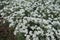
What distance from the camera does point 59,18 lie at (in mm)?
2812

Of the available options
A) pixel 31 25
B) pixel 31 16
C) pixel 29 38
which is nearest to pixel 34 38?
pixel 29 38

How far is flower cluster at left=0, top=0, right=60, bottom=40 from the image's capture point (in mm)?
2512

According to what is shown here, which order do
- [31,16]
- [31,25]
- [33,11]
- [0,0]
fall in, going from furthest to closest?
[0,0] < [33,11] < [31,16] < [31,25]

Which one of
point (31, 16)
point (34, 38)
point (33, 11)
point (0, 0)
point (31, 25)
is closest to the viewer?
point (34, 38)

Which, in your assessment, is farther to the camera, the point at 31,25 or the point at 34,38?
the point at 31,25

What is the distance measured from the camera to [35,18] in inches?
105

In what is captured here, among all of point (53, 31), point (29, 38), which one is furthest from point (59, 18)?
point (29, 38)

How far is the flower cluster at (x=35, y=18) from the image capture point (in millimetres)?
2512

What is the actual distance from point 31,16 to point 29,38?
497 mm

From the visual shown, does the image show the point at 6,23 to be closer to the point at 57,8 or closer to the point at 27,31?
the point at 27,31

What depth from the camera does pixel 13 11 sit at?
9.85 ft

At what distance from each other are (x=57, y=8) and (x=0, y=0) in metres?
1.20

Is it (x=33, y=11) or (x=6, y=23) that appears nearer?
(x=6, y=23)

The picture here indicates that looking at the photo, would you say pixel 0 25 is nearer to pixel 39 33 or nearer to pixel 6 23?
pixel 6 23
